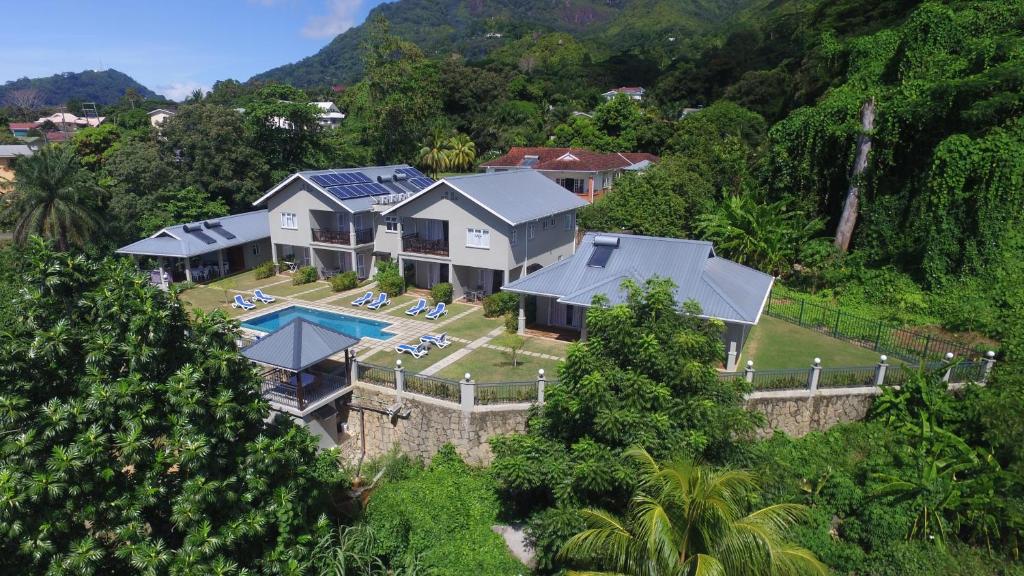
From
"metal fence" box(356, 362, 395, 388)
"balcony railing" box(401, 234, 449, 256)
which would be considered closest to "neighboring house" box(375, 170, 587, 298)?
"balcony railing" box(401, 234, 449, 256)

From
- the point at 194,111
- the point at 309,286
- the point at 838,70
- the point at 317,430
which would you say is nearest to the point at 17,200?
the point at 194,111

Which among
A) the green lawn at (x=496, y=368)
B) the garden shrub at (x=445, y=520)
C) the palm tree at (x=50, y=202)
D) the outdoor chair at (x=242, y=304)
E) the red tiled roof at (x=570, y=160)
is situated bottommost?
the garden shrub at (x=445, y=520)

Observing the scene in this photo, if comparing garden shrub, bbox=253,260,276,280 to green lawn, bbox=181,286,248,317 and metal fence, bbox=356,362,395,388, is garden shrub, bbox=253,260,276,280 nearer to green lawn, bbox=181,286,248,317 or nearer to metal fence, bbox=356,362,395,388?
green lawn, bbox=181,286,248,317

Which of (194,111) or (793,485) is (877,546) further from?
(194,111)

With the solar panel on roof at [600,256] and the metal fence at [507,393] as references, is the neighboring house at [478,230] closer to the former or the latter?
the solar panel on roof at [600,256]

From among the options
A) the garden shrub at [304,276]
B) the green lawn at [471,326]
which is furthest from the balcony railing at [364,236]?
the green lawn at [471,326]
